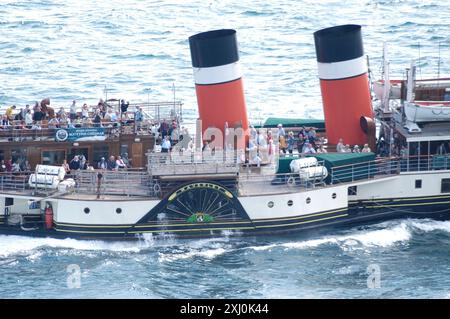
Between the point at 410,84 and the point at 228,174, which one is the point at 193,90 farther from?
the point at 228,174

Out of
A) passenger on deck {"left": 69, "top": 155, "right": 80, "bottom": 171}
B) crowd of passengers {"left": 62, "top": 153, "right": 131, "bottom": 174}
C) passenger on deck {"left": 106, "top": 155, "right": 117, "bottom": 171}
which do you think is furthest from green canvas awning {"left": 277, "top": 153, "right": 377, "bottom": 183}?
→ passenger on deck {"left": 69, "top": 155, "right": 80, "bottom": 171}

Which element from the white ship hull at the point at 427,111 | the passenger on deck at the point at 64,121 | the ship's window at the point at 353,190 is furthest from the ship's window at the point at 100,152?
the white ship hull at the point at 427,111

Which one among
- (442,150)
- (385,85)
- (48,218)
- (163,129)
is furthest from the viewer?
(385,85)

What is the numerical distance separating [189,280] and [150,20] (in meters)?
47.1

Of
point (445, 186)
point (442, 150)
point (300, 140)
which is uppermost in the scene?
point (300, 140)

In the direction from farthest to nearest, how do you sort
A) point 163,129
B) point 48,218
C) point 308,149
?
point 163,129 → point 308,149 → point 48,218

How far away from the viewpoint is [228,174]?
4856 cm

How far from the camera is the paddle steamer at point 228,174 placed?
4859cm

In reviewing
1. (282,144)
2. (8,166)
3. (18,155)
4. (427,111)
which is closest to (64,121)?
(18,155)

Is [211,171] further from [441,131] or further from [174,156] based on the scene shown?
[441,131]

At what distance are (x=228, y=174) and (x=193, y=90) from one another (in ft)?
72.1

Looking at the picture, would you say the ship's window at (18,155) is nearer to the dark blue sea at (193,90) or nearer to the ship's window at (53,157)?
the ship's window at (53,157)

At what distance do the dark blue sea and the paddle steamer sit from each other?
2.20 ft

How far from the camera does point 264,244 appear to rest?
1917 inches
